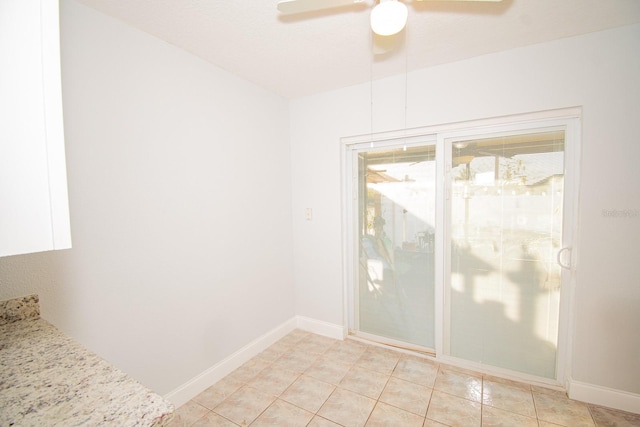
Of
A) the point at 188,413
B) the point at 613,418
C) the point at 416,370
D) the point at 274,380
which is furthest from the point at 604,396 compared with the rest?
the point at 188,413

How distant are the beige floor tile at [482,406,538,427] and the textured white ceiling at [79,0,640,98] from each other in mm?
2556

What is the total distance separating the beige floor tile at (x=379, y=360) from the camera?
7.53 ft

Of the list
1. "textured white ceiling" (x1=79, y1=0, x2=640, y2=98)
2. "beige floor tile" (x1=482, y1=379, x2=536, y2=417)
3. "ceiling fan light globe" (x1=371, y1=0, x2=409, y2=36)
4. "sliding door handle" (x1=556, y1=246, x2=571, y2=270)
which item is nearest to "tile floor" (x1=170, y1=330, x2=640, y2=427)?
"beige floor tile" (x1=482, y1=379, x2=536, y2=417)

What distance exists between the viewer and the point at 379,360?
2416mm

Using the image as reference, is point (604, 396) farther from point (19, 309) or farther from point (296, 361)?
point (19, 309)

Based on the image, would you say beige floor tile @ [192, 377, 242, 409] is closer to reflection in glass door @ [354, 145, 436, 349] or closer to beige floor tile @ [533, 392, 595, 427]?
reflection in glass door @ [354, 145, 436, 349]

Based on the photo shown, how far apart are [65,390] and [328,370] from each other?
6.36 feet

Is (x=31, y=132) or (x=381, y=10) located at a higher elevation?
(x=381, y=10)

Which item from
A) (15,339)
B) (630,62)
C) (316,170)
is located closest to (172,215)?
(15,339)

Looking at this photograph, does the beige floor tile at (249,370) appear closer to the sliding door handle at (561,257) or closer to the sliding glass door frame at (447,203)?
the sliding glass door frame at (447,203)

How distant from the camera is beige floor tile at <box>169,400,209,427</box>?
1751 millimetres

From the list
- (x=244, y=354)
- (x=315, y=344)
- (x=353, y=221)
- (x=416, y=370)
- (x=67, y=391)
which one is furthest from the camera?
(x=353, y=221)

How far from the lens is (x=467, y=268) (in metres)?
2.28

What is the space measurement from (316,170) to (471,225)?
1579 millimetres
